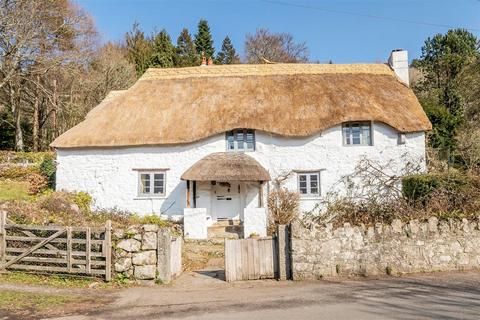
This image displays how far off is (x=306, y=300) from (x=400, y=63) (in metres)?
18.6

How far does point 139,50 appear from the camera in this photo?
45.0m

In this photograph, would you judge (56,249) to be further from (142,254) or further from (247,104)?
(247,104)

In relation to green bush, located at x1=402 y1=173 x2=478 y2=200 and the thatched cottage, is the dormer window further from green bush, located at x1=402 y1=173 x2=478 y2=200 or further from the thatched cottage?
green bush, located at x1=402 y1=173 x2=478 y2=200

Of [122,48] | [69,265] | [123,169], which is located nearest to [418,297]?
[69,265]

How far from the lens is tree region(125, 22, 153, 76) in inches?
1647

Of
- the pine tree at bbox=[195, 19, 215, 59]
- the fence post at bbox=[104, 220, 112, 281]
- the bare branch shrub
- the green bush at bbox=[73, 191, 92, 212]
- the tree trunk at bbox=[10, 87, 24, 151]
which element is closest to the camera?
the fence post at bbox=[104, 220, 112, 281]

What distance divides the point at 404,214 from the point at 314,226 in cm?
348

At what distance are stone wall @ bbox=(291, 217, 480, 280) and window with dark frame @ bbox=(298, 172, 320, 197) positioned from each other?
7.73 m

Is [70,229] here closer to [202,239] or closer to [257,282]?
[257,282]

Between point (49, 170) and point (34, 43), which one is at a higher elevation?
Answer: point (34, 43)

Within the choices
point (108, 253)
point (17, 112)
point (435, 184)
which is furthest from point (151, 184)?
point (17, 112)

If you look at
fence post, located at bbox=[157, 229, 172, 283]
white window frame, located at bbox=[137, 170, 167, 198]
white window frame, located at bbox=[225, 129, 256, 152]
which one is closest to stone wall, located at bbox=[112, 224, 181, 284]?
fence post, located at bbox=[157, 229, 172, 283]

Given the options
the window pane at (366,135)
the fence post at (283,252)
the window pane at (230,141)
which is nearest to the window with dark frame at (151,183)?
the window pane at (230,141)

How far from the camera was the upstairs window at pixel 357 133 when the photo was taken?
1784 cm
